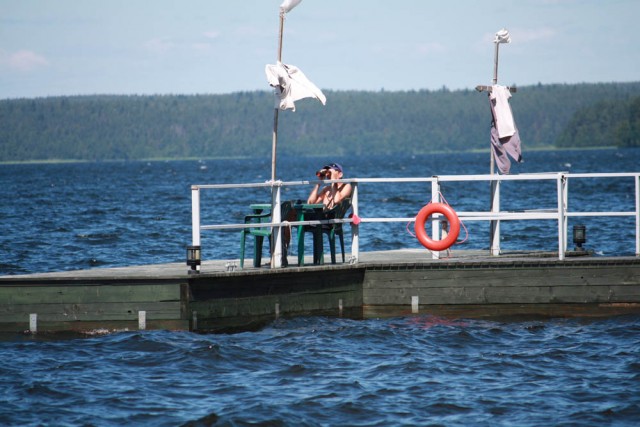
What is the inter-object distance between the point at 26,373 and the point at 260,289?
307 centimetres

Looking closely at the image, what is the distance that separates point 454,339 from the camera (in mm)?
13125

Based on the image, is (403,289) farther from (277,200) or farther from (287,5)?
(287,5)

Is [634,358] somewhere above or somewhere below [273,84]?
below

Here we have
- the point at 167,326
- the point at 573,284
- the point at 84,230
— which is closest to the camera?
the point at 167,326

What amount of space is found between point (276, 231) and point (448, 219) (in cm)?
223

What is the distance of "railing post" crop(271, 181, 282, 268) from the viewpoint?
13133mm

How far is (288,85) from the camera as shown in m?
13.8

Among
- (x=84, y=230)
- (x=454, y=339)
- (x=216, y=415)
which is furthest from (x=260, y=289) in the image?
(x=84, y=230)

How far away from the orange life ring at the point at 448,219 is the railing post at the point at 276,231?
71.4 inches

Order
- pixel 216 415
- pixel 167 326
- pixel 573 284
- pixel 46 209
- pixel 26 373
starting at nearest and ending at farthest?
pixel 216 415, pixel 26 373, pixel 167 326, pixel 573 284, pixel 46 209

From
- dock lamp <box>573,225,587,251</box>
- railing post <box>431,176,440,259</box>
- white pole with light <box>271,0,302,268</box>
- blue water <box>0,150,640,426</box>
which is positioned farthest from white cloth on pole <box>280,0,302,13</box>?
dock lamp <box>573,225,587,251</box>

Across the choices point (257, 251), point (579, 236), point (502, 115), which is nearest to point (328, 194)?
point (257, 251)

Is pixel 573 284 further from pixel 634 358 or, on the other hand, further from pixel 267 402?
pixel 267 402

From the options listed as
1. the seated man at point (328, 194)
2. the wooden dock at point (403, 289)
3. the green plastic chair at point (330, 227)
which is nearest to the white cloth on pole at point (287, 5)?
the seated man at point (328, 194)
